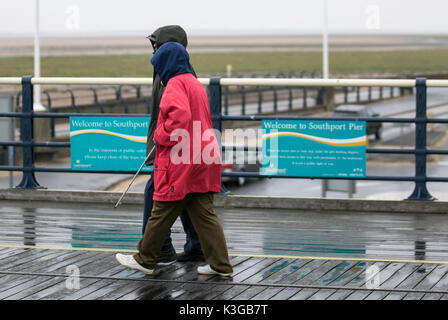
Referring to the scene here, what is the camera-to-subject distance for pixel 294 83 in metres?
8.55

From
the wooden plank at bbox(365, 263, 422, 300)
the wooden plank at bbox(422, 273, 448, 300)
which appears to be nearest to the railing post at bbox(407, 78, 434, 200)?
the wooden plank at bbox(365, 263, 422, 300)

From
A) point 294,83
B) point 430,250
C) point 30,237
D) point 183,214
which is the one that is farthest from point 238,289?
point 294,83

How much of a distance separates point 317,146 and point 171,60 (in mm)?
3458

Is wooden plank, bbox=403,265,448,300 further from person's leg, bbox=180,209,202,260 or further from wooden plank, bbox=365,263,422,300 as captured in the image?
person's leg, bbox=180,209,202,260

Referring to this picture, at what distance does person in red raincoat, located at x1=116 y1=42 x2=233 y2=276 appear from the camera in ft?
19.4

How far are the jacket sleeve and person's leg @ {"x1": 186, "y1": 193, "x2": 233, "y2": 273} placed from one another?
Answer: 0.52 metres

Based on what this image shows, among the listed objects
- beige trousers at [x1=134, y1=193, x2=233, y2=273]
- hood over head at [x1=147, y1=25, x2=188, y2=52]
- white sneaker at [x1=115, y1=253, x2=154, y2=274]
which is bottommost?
white sneaker at [x1=115, y1=253, x2=154, y2=274]

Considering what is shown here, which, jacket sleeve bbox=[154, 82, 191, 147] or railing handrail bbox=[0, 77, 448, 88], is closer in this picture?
jacket sleeve bbox=[154, 82, 191, 147]

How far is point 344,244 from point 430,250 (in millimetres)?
749

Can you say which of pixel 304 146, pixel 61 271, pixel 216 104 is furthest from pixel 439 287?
pixel 216 104

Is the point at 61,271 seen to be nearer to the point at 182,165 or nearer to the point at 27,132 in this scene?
the point at 182,165

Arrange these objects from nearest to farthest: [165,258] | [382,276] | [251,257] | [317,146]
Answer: [382,276] → [165,258] → [251,257] → [317,146]

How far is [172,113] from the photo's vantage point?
19.2 ft

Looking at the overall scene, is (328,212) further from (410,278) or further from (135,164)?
(410,278)
